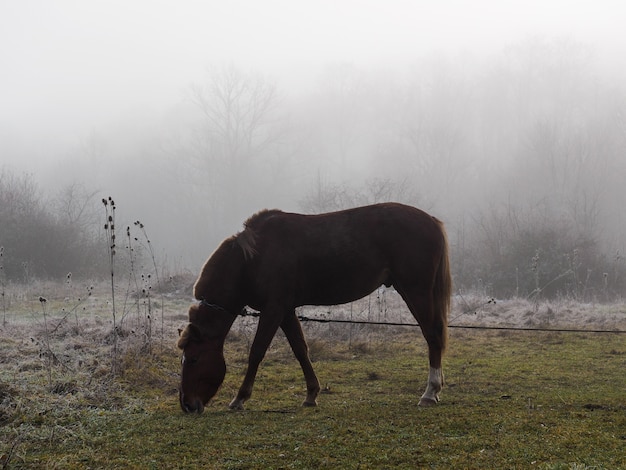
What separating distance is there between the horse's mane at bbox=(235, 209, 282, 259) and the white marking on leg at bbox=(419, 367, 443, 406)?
1.83m

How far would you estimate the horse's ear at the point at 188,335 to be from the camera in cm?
460

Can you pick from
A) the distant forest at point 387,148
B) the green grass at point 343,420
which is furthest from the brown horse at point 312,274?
the distant forest at point 387,148

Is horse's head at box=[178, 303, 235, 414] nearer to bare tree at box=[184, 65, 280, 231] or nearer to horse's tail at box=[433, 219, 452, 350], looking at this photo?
horse's tail at box=[433, 219, 452, 350]

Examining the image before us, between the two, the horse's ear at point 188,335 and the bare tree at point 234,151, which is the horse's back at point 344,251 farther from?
the bare tree at point 234,151

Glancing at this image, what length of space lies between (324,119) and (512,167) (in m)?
17.5

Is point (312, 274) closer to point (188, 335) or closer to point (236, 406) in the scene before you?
point (188, 335)

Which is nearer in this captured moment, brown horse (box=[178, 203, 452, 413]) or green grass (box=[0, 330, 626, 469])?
green grass (box=[0, 330, 626, 469])

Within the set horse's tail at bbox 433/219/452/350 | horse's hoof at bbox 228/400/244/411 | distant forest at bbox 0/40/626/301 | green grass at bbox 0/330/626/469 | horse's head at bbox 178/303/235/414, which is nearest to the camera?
green grass at bbox 0/330/626/469

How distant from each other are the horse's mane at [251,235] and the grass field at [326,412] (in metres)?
1.34

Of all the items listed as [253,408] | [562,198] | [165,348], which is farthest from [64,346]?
[562,198]

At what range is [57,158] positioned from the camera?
178 ft

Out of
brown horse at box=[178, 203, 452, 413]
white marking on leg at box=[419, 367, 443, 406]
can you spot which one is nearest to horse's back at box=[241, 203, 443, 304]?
brown horse at box=[178, 203, 452, 413]

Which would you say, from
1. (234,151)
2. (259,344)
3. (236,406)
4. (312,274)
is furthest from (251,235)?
(234,151)

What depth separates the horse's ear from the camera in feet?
15.1
